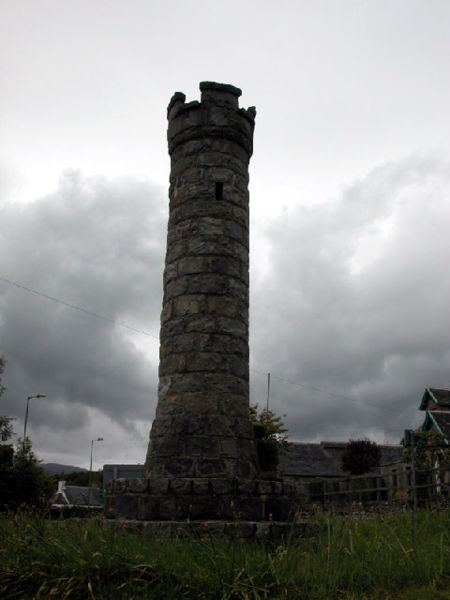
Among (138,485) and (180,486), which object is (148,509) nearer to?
(138,485)

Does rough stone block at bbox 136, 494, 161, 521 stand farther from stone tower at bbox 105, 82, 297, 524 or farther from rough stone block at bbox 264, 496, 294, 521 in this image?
rough stone block at bbox 264, 496, 294, 521

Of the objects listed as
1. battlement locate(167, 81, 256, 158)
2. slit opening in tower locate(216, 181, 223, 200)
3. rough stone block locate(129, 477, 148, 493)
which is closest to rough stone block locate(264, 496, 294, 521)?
rough stone block locate(129, 477, 148, 493)

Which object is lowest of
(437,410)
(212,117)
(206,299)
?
(437,410)

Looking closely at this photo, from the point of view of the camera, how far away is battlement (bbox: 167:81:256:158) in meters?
8.93

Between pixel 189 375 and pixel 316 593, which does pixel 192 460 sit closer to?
pixel 189 375

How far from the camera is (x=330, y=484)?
31266mm

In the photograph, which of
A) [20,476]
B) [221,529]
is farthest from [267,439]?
[221,529]

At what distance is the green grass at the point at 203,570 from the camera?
4.54 m

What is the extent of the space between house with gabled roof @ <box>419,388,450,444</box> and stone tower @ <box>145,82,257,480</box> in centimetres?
1892

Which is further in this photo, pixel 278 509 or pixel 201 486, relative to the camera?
pixel 278 509

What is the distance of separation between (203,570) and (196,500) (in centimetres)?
240

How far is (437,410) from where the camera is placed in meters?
27.5

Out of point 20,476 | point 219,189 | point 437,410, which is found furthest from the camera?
point 437,410

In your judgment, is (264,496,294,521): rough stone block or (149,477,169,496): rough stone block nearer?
(149,477,169,496): rough stone block
